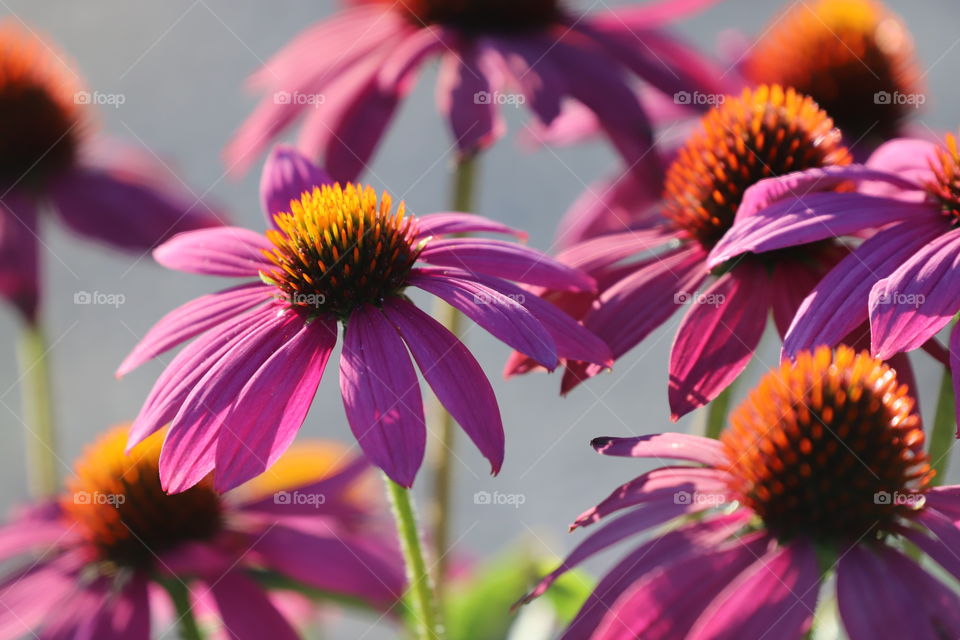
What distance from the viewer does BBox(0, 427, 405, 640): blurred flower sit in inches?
42.2

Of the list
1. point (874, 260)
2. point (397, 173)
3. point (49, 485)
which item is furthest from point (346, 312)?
point (397, 173)

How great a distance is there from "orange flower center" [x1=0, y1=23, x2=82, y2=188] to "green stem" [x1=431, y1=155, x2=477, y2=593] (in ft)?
2.34

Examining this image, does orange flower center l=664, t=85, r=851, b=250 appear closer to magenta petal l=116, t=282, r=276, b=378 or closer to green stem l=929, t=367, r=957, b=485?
green stem l=929, t=367, r=957, b=485

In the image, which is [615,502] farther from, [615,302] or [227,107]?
[227,107]

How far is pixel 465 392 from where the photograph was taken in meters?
0.82

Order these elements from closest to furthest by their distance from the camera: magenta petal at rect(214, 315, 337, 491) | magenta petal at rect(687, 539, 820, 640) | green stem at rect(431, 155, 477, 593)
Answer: magenta petal at rect(687, 539, 820, 640) → magenta petal at rect(214, 315, 337, 491) → green stem at rect(431, 155, 477, 593)

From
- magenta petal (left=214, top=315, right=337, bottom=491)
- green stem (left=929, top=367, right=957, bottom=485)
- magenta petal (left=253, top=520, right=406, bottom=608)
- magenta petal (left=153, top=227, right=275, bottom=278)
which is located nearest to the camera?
magenta petal (left=214, top=315, right=337, bottom=491)

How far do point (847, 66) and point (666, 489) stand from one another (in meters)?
0.89

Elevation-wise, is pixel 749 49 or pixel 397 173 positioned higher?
pixel 397 173

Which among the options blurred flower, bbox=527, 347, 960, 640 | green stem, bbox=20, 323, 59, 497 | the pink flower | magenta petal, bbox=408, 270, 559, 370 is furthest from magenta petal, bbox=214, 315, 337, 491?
green stem, bbox=20, 323, 59, 497

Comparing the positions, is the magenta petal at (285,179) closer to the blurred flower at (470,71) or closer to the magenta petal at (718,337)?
the blurred flower at (470,71)

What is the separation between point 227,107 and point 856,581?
11.6 ft

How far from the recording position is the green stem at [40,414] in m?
1.39

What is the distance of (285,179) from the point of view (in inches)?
42.1
